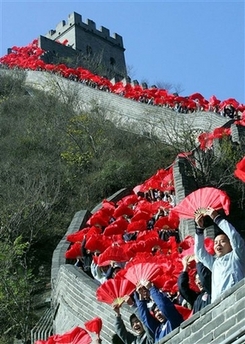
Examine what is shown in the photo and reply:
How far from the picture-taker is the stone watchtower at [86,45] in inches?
1907

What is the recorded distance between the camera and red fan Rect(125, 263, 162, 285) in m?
6.28

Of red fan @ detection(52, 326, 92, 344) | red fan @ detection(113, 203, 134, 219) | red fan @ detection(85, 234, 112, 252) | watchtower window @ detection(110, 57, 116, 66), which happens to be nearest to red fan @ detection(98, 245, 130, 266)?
red fan @ detection(85, 234, 112, 252)

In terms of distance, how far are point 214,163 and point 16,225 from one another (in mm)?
5098

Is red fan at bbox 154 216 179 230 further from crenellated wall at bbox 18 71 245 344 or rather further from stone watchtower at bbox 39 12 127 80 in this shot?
stone watchtower at bbox 39 12 127 80

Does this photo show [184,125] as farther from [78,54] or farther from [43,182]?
[78,54]

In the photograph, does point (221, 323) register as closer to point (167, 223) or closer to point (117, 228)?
point (117, 228)

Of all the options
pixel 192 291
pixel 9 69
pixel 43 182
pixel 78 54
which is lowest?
pixel 192 291

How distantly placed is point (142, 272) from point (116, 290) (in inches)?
14.3

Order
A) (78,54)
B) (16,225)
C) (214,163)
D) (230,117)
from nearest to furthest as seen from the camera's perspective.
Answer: (16,225), (214,163), (230,117), (78,54)

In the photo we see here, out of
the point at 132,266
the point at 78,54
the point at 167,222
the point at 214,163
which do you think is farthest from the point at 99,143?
the point at 78,54

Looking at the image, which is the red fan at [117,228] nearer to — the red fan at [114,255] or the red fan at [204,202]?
the red fan at [114,255]

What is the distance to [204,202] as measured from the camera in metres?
6.20

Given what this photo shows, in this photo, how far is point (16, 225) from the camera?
15.6 m

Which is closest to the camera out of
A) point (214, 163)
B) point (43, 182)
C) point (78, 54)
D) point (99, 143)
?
point (214, 163)
